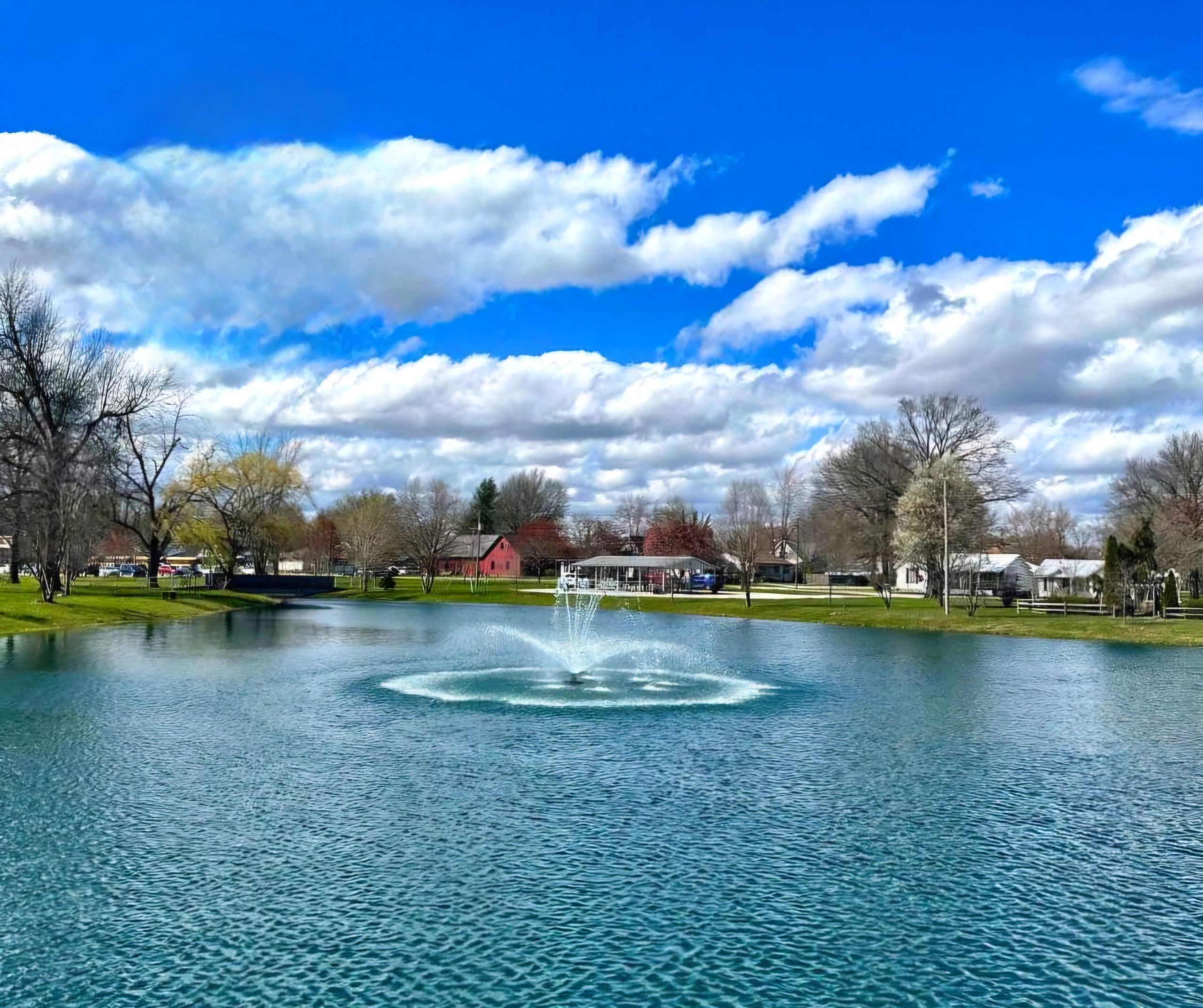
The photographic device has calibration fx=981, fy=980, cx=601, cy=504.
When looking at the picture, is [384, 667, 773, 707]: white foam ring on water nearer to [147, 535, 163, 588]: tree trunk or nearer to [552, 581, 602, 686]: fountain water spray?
[552, 581, 602, 686]: fountain water spray

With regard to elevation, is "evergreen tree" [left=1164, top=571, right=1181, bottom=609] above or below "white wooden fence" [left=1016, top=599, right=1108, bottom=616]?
above

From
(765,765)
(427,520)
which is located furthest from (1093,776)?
(427,520)

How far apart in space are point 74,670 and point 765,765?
2331 cm

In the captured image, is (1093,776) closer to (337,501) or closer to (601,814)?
(601,814)

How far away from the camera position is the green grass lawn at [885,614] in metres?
46.4

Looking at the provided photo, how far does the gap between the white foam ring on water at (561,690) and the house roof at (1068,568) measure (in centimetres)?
7254

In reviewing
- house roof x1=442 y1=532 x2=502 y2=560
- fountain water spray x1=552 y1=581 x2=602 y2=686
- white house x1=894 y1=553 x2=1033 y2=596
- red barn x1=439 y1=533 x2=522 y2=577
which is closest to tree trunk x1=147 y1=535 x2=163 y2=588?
fountain water spray x1=552 y1=581 x2=602 y2=686

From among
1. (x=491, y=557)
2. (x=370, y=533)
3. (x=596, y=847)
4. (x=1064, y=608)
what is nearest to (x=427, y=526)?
(x=370, y=533)

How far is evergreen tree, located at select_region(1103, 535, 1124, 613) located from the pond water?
Answer: 2822 cm

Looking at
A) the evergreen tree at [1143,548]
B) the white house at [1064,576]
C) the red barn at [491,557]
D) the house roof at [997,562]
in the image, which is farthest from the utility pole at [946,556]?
the red barn at [491,557]

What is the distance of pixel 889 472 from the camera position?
241 ft

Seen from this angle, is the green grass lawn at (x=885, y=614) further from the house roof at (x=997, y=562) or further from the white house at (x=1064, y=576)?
the white house at (x=1064, y=576)

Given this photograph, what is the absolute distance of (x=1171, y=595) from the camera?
53.1 meters

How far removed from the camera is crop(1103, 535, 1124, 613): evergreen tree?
173 ft
